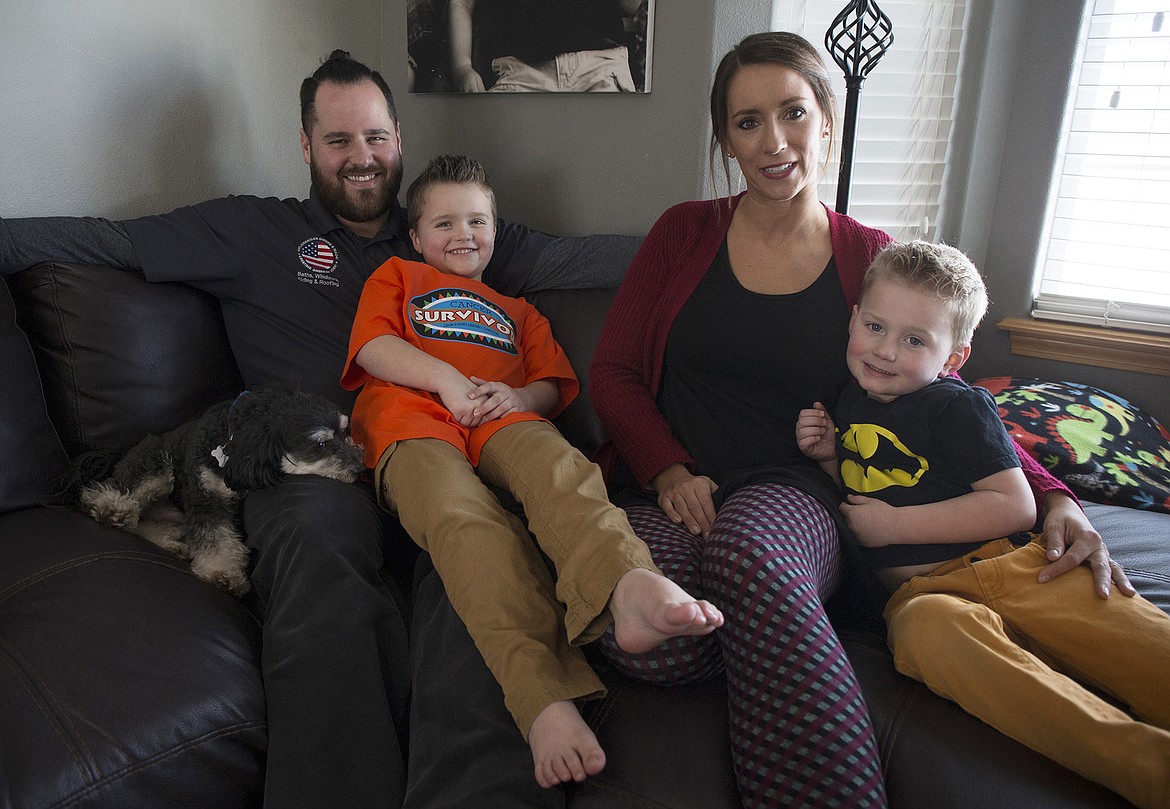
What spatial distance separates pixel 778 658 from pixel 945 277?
0.71m

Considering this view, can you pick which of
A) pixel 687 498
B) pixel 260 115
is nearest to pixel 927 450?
pixel 687 498

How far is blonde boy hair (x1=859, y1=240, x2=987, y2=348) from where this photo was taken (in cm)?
136

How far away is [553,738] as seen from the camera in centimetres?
113

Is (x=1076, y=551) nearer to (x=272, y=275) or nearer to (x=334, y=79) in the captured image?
(x=272, y=275)

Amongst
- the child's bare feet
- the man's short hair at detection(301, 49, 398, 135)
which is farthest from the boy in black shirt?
the man's short hair at detection(301, 49, 398, 135)

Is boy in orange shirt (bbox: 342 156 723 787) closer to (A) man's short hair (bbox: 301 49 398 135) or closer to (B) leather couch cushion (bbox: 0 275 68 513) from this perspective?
(A) man's short hair (bbox: 301 49 398 135)

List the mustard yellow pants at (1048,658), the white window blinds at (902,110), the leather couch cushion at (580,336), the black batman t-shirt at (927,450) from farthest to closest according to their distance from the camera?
the white window blinds at (902,110) < the leather couch cushion at (580,336) < the black batman t-shirt at (927,450) < the mustard yellow pants at (1048,658)

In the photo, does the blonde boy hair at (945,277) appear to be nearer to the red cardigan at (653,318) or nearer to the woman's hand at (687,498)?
the red cardigan at (653,318)

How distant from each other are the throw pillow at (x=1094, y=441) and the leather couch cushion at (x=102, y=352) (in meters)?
2.08

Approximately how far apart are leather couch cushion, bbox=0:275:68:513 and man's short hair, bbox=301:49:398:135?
0.84m

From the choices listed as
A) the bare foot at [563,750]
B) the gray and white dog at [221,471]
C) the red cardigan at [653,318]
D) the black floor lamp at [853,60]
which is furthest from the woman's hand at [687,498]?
the black floor lamp at [853,60]

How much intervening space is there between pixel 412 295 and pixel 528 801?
116 centimetres

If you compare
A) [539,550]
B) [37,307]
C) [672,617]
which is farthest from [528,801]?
[37,307]

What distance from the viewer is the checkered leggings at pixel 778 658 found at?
1.05m
